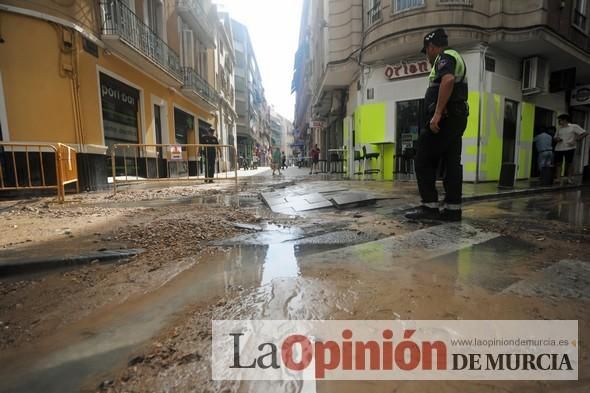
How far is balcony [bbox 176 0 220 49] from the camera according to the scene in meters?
15.8

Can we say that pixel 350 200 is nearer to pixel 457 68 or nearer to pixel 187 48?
pixel 457 68

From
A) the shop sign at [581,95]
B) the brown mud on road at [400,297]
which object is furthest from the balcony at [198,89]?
the shop sign at [581,95]

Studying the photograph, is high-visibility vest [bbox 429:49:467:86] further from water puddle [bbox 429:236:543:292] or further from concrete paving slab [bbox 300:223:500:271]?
water puddle [bbox 429:236:543:292]

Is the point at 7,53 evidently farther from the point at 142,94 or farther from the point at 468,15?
the point at 468,15

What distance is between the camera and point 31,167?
7.58m

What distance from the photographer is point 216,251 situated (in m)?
2.95

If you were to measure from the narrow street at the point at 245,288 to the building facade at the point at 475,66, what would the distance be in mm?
7753

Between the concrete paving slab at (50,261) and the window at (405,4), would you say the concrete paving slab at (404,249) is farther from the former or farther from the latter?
the window at (405,4)

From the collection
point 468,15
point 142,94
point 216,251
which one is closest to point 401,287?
point 216,251

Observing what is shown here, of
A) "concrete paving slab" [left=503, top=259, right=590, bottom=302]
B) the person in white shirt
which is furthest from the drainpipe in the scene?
"concrete paving slab" [left=503, top=259, right=590, bottom=302]

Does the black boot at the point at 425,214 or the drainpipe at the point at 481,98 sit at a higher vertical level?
the drainpipe at the point at 481,98

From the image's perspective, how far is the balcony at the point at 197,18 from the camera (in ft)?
52.0

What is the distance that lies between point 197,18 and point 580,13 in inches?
663

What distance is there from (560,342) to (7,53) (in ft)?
34.6
